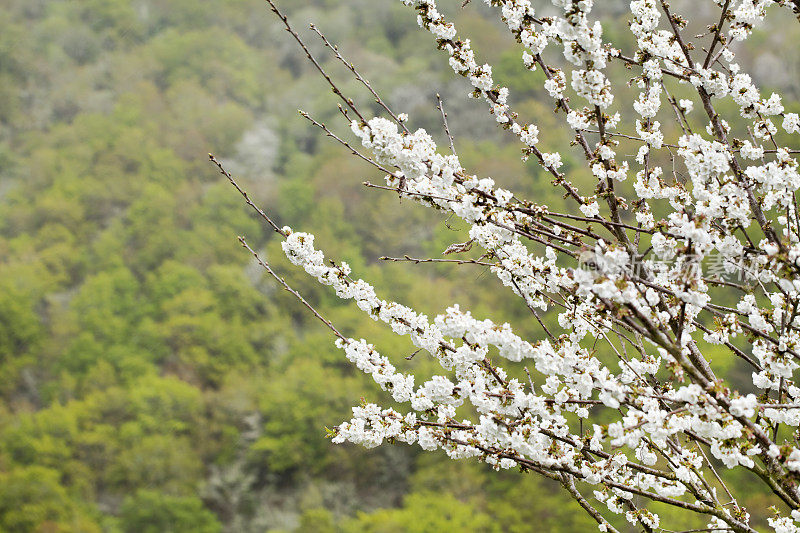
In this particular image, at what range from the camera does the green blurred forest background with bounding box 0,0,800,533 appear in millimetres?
24312

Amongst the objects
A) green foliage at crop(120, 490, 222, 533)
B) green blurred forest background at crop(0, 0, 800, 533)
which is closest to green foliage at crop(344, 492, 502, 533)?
green blurred forest background at crop(0, 0, 800, 533)

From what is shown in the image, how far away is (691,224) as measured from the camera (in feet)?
6.88

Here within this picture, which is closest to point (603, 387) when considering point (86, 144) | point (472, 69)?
point (472, 69)

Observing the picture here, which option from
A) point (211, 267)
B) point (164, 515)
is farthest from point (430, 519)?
point (211, 267)

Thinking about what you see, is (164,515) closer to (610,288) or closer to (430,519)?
(430,519)

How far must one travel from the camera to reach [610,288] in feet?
5.96

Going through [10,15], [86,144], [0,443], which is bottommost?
[0,443]

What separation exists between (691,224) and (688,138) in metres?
0.41

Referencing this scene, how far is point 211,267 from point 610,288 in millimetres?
35311

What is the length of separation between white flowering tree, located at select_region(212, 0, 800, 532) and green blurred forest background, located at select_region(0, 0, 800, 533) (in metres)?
0.51

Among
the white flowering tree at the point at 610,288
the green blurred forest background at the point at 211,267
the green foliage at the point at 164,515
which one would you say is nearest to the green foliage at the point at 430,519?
the green blurred forest background at the point at 211,267

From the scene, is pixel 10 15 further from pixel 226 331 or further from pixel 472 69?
pixel 472 69

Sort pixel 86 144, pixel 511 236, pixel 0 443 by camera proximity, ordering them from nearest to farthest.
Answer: pixel 511 236
pixel 0 443
pixel 86 144

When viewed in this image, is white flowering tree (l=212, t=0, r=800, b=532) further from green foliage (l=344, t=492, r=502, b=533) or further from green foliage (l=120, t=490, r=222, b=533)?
green foliage (l=120, t=490, r=222, b=533)
